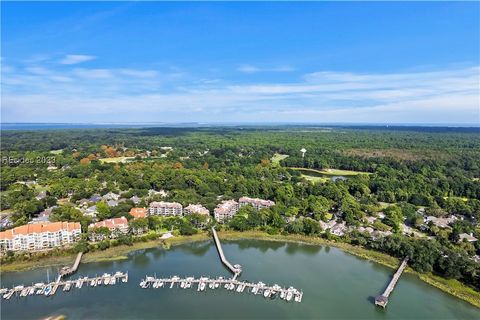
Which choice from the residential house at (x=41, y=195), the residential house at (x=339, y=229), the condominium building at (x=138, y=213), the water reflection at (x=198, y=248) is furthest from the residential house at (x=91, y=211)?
the residential house at (x=339, y=229)

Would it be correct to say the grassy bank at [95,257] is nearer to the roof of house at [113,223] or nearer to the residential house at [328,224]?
the roof of house at [113,223]

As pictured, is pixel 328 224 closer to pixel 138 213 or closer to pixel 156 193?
pixel 138 213

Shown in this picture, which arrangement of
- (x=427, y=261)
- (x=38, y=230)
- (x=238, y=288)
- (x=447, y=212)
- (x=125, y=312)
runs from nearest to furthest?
(x=125, y=312), (x=238, y=288), (x=427, y=261), (x=38, y=230), (x=447, y=212)

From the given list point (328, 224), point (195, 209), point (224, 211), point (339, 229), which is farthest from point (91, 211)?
point (339, 229)

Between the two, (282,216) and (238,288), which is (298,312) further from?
(282,216)

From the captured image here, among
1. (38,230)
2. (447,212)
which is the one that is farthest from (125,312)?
(447,212)
